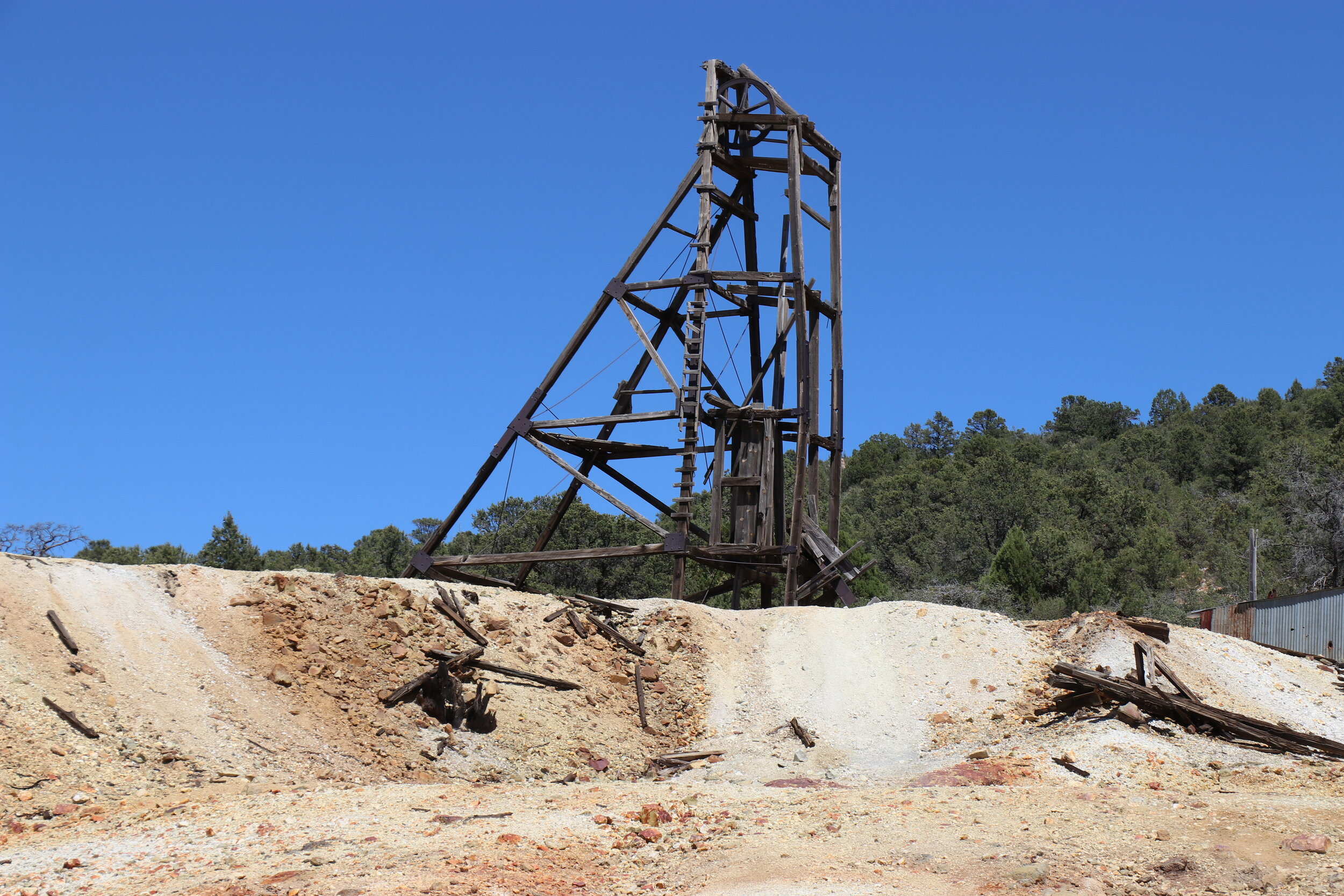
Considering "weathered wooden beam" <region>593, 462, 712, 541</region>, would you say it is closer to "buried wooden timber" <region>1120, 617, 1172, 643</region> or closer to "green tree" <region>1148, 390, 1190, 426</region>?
"buried wooden timber" <region>1120, 617, 1172, 643</region>

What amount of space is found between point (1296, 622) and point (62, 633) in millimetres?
19557

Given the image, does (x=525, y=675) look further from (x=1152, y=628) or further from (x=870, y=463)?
(x=870, y=463)

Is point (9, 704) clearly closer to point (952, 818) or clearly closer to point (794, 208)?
point (952, 818)

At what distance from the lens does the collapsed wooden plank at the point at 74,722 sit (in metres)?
11.6

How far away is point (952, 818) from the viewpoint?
1036cm

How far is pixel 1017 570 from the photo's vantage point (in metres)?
30.9

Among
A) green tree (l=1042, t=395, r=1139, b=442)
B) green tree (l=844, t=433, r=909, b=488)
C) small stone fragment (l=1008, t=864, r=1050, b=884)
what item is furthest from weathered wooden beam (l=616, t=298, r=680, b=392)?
green tree (l=1042, t=395, r=1139, b=442)

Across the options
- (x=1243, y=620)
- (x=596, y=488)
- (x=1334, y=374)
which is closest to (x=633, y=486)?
(x=596, y=488)

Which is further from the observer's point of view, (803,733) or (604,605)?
(604,605)

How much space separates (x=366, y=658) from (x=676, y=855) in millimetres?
6020

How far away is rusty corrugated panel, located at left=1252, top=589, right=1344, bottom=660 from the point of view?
21797 mm

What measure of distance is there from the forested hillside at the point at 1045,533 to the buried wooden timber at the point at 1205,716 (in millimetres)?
9019

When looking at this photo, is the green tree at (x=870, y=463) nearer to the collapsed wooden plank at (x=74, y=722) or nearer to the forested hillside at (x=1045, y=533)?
the forested hillside at (x=1045, y=533)

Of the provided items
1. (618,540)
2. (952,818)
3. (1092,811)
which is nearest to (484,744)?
(952,818)
